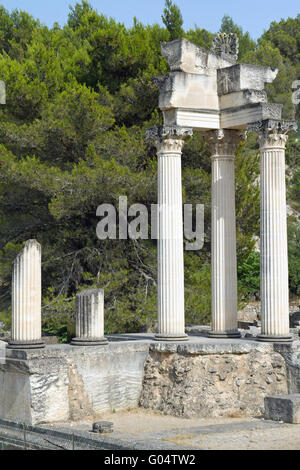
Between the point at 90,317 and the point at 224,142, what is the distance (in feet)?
19.3

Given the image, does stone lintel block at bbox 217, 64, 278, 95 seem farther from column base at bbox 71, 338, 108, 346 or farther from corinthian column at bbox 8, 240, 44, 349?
column base at bbox 71, 338, 108, 346

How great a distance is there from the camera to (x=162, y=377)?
18469 mm

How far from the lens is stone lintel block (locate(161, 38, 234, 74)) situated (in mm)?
19547

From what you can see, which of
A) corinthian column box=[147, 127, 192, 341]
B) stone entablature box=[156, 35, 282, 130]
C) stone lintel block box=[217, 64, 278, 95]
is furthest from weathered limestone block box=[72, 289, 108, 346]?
stone lintel block box=[217, 64, 278, 95]

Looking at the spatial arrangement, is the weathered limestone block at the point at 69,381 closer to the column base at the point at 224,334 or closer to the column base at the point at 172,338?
the column base at the point at 172,338

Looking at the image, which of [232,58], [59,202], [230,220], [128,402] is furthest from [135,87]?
[128,402]

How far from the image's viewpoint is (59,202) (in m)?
25.3

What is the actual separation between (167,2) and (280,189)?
13835 millimetres

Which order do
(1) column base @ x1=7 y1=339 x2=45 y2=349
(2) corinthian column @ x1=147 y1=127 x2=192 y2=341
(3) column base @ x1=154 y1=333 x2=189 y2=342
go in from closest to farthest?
1. (1) column base @ x1=7 y1=339 x2=45 y2=349
2. (3) column base @ x1=154 y1=333 x2=189 y2=342
3. (2) corinthian column @ x1=147 y1=127 x2=192 y2=341

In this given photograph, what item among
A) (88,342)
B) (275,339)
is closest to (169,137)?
(88,342)

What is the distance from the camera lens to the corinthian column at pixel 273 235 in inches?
730

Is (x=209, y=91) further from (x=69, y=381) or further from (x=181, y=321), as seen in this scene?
(x=69, y=381)

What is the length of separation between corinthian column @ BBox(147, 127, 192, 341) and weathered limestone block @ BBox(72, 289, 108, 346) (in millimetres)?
1547

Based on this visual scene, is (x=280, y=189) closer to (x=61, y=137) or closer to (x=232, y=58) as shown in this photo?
(x=232, y=58)
